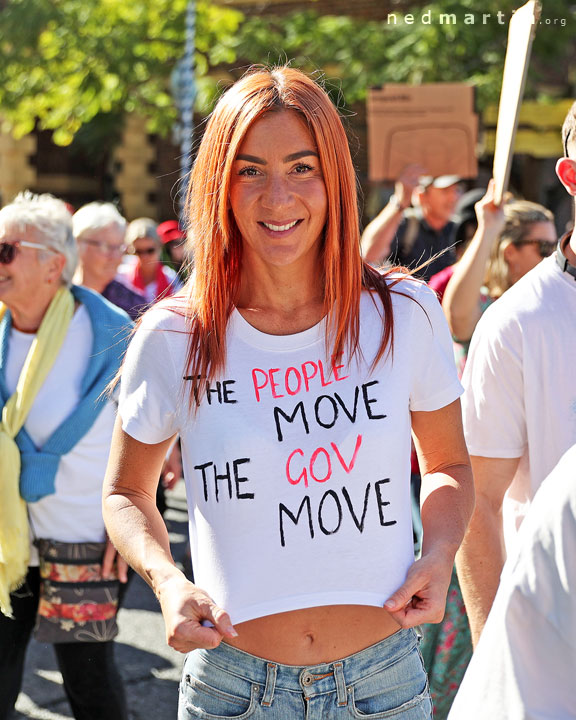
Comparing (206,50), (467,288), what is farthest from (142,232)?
(206,50)

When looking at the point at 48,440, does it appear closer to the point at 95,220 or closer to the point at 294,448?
the point at 294,448

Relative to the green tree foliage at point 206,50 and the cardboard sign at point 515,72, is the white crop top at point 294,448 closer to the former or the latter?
the cardboard sign at point 515,72

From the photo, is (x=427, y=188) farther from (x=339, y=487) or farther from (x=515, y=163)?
(x=515, y=163)

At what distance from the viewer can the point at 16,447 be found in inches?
134

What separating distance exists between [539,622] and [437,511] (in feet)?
2.63

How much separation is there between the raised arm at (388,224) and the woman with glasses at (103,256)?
124cm

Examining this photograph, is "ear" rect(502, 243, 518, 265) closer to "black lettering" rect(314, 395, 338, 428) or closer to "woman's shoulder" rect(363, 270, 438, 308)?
"woman's shoulder" rect(363, 270, 438, 308)

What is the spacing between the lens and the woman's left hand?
72.4 inches

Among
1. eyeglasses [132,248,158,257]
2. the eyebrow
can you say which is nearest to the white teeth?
the eyebrow

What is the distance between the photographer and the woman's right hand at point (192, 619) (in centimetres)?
171

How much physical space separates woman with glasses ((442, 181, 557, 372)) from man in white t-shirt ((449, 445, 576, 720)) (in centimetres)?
293

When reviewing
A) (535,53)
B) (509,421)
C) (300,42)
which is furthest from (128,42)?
(509,421)

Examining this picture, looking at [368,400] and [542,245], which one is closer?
[368,400]

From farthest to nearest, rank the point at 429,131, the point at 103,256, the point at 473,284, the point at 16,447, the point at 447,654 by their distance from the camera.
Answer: the point at 429,131
the point at 103,256
the point at 473,284
the point at 16,447
the point at 447,654
